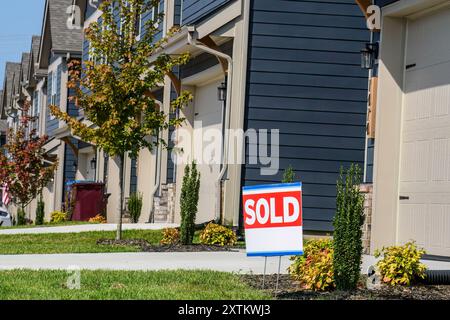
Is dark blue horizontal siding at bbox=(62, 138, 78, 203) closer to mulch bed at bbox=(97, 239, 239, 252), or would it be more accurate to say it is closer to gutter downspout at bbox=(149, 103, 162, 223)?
gutter downspout at bbox=(149, 103, 162, 223)

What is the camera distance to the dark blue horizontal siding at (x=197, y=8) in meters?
21.4

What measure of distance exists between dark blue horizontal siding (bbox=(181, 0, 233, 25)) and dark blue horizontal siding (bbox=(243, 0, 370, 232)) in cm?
165

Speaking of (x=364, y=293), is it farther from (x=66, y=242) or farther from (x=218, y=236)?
(x=66, y=242)

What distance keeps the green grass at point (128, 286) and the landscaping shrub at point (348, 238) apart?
799mm

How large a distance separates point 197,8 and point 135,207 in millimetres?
7158

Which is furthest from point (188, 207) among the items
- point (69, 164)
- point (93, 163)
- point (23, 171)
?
point (69, 164)

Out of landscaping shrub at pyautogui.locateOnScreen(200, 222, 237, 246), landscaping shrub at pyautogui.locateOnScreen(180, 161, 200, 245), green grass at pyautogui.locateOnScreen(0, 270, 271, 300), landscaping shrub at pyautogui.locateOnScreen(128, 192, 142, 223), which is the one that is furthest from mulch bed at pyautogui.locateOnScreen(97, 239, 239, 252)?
landscaping shrub at pyautogui.locateOnScreen(128, 192, 142, 223)

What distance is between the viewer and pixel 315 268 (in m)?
10.2

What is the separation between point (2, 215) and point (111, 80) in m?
19.8

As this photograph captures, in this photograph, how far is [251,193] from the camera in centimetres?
989

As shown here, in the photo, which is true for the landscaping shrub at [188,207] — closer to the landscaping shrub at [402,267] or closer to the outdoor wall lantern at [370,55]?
the outdoor wall lantern at [370,55]

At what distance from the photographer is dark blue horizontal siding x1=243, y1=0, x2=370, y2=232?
63.6ft

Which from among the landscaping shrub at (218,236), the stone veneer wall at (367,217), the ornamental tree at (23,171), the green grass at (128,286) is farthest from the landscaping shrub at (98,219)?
the green grass at (128,286)
